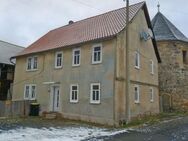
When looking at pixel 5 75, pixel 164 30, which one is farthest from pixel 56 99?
pixel 164 30

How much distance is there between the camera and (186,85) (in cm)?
2811

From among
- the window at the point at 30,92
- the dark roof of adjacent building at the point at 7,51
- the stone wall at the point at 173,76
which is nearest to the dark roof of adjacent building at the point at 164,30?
the stone wall at the point at 173,76

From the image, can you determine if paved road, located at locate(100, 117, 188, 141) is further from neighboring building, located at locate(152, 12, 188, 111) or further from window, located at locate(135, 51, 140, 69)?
neighboring building, located at locate(152, 12, 188, 111)

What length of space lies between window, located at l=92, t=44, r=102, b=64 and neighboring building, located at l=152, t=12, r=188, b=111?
1202 centimetres

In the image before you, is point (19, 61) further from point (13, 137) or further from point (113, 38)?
point (13, 137)

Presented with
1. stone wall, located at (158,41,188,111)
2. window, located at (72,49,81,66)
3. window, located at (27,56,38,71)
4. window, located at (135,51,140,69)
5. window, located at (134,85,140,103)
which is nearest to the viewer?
window, located at (134,85,140,103)

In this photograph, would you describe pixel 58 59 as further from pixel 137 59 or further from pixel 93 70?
pixel 137 59

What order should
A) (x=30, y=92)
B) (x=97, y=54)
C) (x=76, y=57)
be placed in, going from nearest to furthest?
(x=97, y=54)
(x=76, y=57)
(x=30, y=92)

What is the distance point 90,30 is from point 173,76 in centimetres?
1148

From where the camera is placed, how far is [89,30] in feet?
73.7

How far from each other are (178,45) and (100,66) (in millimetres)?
13170

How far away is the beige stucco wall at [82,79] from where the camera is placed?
18297mm

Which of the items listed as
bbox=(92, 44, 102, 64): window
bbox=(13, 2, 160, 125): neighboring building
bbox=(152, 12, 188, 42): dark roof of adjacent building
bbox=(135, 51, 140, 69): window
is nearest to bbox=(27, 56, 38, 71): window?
bbox=(13, 2, 160, 125): neighboring building

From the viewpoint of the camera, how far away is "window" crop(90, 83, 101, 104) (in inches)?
741
